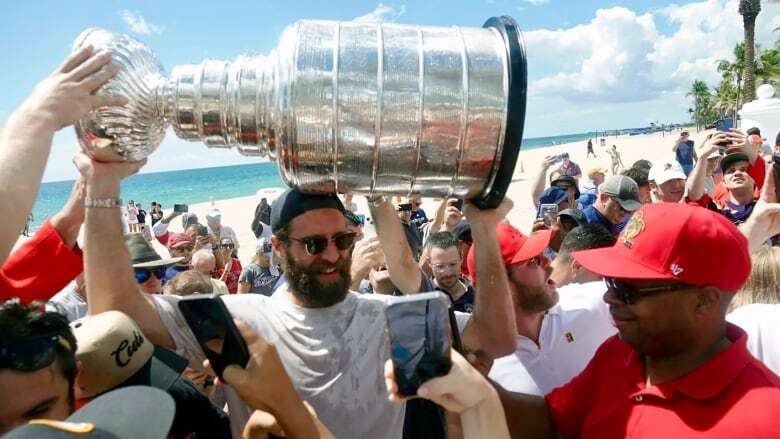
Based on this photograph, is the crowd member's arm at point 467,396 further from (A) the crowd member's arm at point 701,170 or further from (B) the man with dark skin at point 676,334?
(A) the crowd member's arm at point 701,170

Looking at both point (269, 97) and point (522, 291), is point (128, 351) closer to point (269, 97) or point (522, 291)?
point (269, 97)

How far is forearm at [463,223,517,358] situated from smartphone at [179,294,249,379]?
3.45 ft

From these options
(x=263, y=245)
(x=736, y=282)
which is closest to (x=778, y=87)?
(x=263, y=245)

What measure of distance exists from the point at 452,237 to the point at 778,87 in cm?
3902

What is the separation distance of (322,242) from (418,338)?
3.68ft

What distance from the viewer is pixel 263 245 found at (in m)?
6.51

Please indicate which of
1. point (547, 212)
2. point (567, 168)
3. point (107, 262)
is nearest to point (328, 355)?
point (107, 262)

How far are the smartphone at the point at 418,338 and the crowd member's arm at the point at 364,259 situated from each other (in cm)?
217

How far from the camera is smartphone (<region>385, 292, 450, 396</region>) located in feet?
4.15

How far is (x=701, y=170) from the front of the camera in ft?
18.1

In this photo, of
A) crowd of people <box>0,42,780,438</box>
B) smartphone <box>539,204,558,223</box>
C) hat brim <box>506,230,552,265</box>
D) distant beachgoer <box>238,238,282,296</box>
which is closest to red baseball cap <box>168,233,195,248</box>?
distant beachgoer <box>238,238,282,296</box>

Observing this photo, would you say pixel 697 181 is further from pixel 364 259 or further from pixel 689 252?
pixel 689 252

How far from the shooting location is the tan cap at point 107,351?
1942 mm

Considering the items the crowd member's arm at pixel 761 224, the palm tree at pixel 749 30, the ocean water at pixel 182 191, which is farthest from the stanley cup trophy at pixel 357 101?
the palm tree at pixel 749 30
